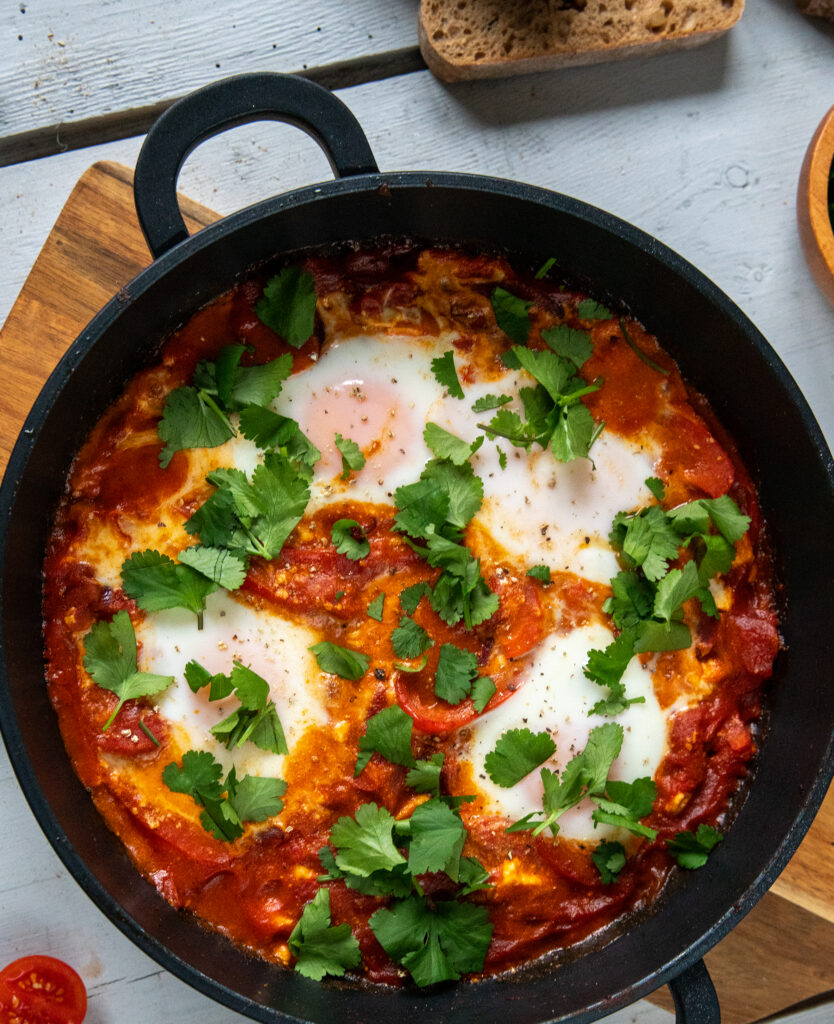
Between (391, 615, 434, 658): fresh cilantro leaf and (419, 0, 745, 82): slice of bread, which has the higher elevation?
(419, 0, 745, 82): slice of bread

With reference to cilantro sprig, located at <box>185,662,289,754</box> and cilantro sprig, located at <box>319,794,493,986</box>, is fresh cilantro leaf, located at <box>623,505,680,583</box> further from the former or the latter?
cilantro sprig, located at <box>185,662,289,754</box>

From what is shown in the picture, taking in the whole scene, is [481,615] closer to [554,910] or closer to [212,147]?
[554,910]

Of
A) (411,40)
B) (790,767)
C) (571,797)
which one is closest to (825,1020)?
(790,767)

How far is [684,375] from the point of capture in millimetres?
2684

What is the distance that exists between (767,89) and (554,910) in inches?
96.1

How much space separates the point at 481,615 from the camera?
7.85ft

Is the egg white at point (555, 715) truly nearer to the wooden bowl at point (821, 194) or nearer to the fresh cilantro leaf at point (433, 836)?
the fresh cilantro leaf at point (433, 836)

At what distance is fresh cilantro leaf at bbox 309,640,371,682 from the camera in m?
2.37

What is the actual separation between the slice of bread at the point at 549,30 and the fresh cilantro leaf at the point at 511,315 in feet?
2.31

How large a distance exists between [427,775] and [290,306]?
1.24 m

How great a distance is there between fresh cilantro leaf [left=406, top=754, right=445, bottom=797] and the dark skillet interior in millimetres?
592

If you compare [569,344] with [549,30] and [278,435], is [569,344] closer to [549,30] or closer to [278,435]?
[278,435]

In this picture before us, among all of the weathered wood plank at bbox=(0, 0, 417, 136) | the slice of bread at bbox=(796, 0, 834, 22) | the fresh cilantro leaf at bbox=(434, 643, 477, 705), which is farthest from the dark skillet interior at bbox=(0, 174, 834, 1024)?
the slice of bread at bbox=(796, 0, 834, 22)

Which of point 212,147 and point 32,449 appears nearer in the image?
point 32,449
